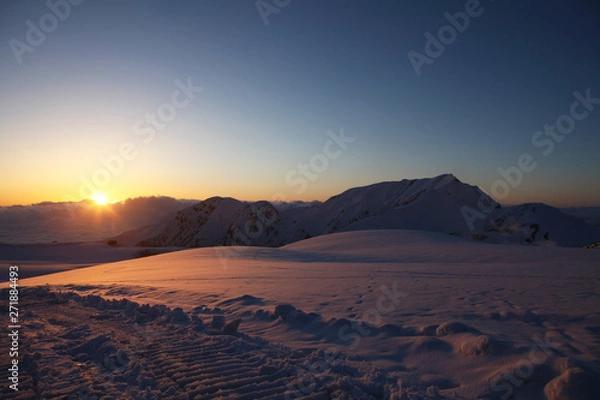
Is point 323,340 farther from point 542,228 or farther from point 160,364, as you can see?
point 542,228

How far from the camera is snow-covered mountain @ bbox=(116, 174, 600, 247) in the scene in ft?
142

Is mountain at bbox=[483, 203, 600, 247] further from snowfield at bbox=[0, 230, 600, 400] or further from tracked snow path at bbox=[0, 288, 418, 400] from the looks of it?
tracked snow path at bbox=[0, 288, 418, 400]

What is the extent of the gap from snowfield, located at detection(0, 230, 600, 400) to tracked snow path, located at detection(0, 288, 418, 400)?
0.02m

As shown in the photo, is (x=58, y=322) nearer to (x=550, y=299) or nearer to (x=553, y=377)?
(x=553, y=377)

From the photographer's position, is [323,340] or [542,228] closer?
[323,340]

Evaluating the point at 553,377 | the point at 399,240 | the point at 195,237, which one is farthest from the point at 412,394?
the point at 195,237

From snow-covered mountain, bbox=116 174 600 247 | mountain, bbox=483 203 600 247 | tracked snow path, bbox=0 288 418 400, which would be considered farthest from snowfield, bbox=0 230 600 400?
mountain, bbox=483 203 600 247

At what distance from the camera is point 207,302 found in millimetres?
7363

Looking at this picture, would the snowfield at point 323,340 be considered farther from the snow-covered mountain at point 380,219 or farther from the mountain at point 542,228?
the mountain at point 542,228

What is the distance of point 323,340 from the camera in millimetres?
4766

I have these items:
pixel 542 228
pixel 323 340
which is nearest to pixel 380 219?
pixel 542 228

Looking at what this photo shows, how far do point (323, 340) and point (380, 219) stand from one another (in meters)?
63.7

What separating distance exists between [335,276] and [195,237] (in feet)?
372

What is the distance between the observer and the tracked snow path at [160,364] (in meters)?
3.34
